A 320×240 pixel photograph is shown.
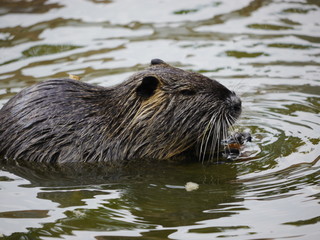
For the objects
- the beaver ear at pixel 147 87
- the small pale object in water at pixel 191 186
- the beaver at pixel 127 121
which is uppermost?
the beaver ear at pixel 147 87

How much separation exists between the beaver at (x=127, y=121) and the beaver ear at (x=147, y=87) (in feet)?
0.04

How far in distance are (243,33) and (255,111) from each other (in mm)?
3113

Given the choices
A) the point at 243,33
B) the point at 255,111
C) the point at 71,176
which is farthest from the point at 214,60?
the point at 71,176

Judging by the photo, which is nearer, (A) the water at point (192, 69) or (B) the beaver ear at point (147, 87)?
(A) the water at point (192, 69)

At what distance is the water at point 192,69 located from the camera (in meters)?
5.28

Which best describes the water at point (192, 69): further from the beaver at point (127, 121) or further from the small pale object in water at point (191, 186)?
the beaver at point (127, 121)

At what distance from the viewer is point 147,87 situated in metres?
6.66

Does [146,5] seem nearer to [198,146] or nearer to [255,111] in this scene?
[255,111]

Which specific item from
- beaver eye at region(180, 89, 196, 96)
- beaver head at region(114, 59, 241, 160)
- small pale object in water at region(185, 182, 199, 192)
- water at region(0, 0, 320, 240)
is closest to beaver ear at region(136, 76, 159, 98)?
beaver head at region(114, 59, 241, 160)

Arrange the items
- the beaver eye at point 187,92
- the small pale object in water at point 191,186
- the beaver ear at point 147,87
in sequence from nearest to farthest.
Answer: the small pale object in water at point 191,186 < the beaver ear at point 147,87 < the beaver eye at point 187,92

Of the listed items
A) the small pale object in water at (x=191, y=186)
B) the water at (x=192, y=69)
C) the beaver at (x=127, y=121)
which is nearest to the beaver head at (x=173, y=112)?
the beaver at (x=127, y=121)

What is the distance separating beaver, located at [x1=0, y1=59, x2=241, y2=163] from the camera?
668cm

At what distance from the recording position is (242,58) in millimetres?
9875

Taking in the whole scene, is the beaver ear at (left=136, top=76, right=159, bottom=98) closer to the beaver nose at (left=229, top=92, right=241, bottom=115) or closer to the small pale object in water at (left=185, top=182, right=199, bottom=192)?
the beaver nose at (left=229, top=92, right=241, bottom=115)
